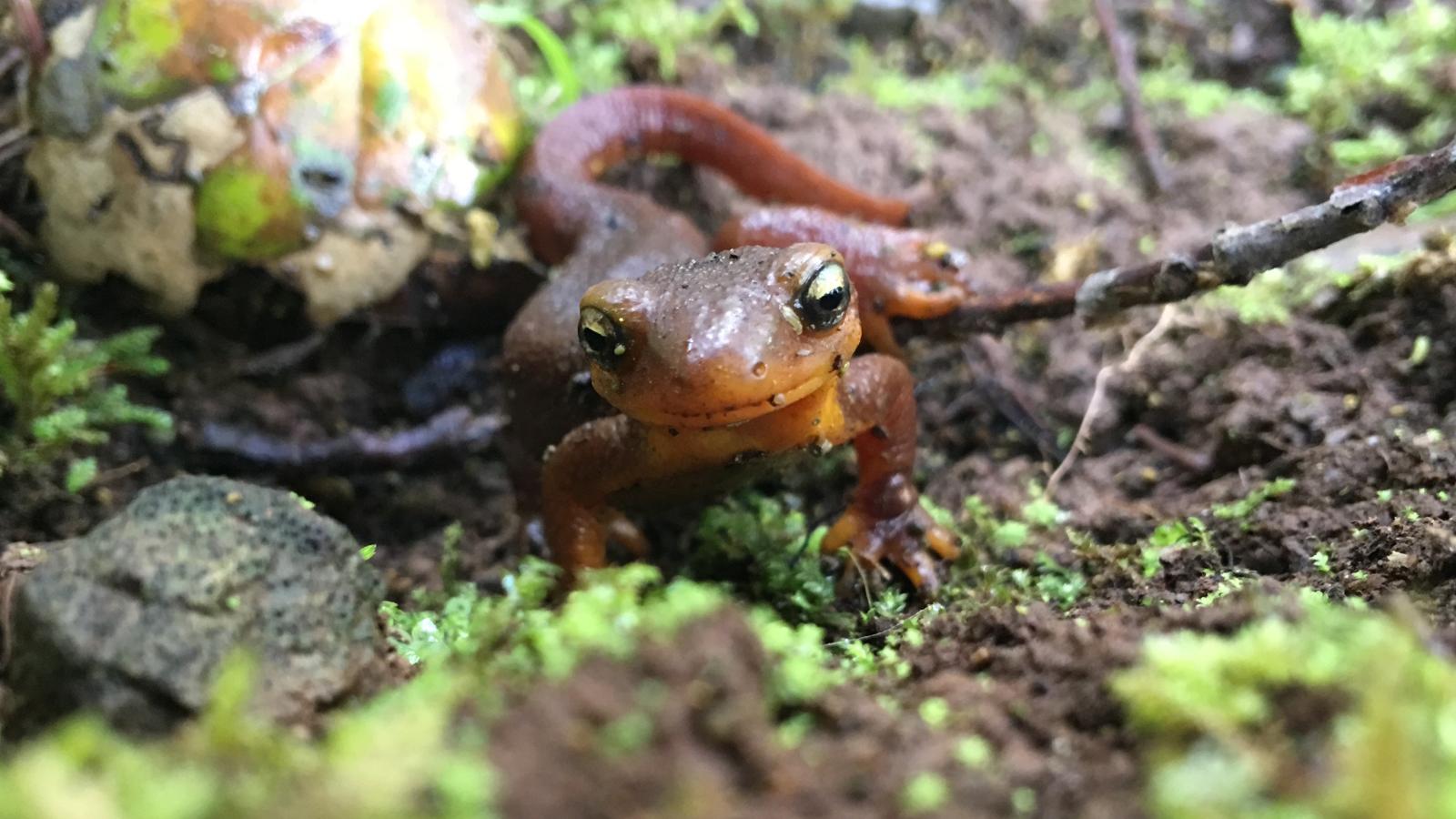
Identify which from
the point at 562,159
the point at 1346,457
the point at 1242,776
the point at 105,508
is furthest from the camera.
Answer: the point at 562,159

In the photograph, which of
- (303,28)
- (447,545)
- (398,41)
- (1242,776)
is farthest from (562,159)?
(1242,776)

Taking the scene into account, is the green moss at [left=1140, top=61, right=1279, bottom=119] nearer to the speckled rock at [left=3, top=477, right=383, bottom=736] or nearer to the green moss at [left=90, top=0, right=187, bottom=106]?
the green moss at [left=90, top=0, right=187, bottom=106]

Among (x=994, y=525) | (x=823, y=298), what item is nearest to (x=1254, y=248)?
(x=994, y=525)

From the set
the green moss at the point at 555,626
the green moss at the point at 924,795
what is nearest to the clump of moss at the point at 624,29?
the green moss at the point at 555,626

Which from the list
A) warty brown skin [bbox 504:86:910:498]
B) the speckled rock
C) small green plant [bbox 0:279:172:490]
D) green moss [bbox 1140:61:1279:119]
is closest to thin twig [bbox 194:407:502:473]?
warty brown skin [bbox 504:86:910:498]

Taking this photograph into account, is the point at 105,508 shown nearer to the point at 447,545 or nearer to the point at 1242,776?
the point at 447,545

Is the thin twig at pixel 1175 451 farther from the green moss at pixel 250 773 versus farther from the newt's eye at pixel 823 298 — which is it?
the green moss at pixel 250 773

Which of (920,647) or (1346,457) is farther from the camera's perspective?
(1346,457)
